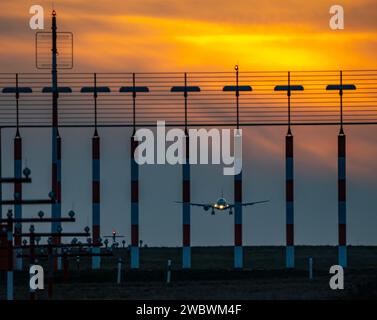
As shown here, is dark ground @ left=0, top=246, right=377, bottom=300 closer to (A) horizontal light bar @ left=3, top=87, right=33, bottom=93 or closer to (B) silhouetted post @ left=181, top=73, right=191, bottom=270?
(B) silhouetted post @ left=181, top=73, right=191, bottom=270

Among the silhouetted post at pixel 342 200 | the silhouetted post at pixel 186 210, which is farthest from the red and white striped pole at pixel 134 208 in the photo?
the silhouetted post at pixel 342 200

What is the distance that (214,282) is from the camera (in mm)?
66562

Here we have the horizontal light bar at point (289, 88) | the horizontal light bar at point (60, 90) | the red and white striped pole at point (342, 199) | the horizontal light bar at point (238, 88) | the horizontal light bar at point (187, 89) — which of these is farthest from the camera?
the horizontal light bar at point (187, 89)


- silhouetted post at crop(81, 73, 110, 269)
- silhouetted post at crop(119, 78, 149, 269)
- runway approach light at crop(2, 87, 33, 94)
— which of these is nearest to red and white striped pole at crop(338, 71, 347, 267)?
silhouetted post at crop(119, 78, 149, 269)

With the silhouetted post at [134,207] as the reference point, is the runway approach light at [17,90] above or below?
above

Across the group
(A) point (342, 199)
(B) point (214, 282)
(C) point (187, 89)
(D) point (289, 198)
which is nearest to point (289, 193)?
(D) point (289, 198)

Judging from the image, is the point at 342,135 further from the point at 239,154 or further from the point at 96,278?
the point at 96,278

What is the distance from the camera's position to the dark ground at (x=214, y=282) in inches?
2267

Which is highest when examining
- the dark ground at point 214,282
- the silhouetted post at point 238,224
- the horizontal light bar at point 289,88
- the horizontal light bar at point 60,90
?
the horizontal light bar at point 289,88

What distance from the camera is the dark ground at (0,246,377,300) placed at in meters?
57.6

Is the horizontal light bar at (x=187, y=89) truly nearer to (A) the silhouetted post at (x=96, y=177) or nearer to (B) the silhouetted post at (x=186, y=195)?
(B) the silhouetted post at (x=186, y=195)

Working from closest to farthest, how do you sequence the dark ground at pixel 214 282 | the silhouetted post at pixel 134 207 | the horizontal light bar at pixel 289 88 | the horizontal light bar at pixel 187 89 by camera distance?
the dark ground at pixel 214 282 < the silhouetted post at pixel 134 207 < the horizontal light bar at pixel 289 88 < the horizontal light bar at pixel 187 89
